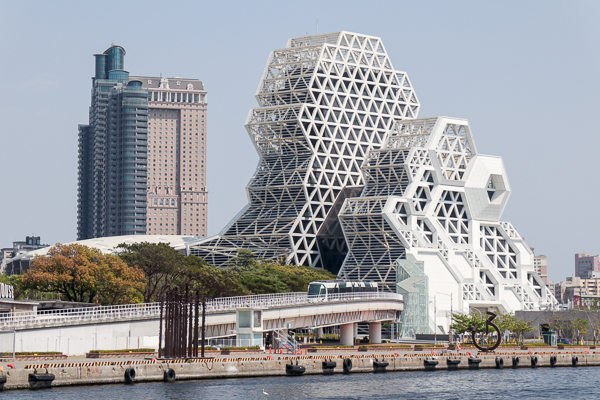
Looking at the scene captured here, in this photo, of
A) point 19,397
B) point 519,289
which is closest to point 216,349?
point 19,397

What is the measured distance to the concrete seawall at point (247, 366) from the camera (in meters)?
79.7

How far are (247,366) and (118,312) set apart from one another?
19.0m

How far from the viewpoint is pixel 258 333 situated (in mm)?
116688

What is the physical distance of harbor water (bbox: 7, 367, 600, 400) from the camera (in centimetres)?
7719

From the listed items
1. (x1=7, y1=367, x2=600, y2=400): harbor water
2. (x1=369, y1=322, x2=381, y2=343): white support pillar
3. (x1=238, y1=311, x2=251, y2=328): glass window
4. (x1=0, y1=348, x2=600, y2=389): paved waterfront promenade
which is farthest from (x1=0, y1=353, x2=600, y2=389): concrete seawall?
(x1=369, y1=322, x2=381, y2=343): white support pillar

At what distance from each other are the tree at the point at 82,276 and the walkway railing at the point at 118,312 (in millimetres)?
6485

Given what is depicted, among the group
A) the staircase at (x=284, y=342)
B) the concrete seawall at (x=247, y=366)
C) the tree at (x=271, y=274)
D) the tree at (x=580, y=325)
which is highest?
the tree at (x=271, y=274)

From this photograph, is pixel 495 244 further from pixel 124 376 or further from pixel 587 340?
pixel 124 376

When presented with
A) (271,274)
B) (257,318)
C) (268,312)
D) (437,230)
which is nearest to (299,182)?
(437,230)

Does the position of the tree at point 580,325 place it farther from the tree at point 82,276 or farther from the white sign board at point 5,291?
the white sign board at point 5,291

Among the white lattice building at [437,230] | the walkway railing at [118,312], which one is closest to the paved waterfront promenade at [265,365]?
the walkway railing at [118,312]

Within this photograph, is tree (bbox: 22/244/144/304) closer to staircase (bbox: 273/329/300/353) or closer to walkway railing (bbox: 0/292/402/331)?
walkway railing (bbox: 0/292/402/331)

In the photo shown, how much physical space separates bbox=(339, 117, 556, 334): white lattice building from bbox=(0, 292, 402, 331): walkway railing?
35834 millimetres

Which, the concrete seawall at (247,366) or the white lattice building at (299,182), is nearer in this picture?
the concrete seawall at (247,366)
